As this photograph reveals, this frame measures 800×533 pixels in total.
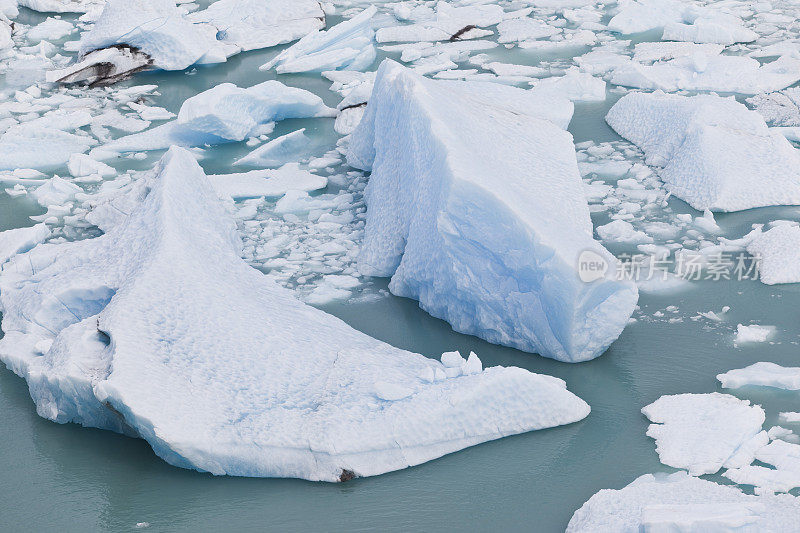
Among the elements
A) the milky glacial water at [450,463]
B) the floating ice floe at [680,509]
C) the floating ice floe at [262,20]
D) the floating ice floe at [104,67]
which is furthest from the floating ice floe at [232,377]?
the floating ice floe at [262,20]

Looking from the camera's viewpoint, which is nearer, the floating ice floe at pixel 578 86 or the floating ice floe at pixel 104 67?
the floating ice floe at pixel 578 86

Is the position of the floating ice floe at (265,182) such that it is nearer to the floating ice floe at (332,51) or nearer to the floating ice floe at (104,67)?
the floating ice floe at (332,51)

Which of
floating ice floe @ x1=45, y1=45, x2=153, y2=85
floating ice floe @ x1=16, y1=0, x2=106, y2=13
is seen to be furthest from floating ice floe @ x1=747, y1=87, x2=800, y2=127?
floating ice floe @ x1=16, y1=0, x2=106, y2=13

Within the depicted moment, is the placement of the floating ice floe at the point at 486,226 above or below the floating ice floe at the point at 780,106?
above

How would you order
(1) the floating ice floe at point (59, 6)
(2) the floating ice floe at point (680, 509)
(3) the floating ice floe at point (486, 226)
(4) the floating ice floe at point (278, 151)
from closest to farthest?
1. (2) the floating ice floe at point (680, 509)
2. (3) the floating ice floe at point (486, 226)
3. (4) the floating ice floe at point (278, 151)
4. (1) the floating ice floe at point (59, 6)

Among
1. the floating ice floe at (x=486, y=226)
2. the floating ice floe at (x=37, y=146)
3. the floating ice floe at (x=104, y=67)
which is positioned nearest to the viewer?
the floating ice floe at (x=486, y=226)

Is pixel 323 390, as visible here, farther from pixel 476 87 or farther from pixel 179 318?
pixel 476 87

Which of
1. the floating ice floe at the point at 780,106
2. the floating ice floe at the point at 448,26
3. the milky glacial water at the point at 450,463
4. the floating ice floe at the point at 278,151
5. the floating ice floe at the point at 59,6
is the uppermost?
the milky glacial water at the point at 450,463
